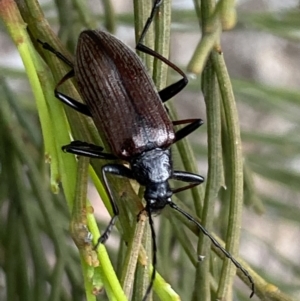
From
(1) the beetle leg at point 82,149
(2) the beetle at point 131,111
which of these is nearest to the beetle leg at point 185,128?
(2) the beetle at point 131,111

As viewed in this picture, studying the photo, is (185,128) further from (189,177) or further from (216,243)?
(216,243)

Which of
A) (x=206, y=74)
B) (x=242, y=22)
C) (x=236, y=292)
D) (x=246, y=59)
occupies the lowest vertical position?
(x=236, y=292)

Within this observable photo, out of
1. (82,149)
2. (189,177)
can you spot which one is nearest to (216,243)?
(189,177)

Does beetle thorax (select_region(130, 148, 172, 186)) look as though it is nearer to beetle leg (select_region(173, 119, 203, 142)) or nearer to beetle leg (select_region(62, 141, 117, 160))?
beetle leg (select_region(173, 119, 203, 142))

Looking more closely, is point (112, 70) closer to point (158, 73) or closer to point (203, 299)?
point (158, 73)

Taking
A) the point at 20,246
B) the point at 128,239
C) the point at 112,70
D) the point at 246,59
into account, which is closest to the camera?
the point at 128,239

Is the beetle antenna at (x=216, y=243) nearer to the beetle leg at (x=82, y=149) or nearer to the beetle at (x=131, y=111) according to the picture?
the beetle at (x=131, y=111)

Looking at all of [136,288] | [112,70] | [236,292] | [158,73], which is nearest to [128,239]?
[136,288]

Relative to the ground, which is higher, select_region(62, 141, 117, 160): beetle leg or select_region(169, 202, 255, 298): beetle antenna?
select_region(62, 141, 117, 160): beetle leg

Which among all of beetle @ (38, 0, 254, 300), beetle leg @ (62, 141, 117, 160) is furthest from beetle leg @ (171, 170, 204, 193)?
beetle leg @ (62, 141, 117, 160)
